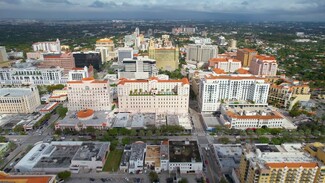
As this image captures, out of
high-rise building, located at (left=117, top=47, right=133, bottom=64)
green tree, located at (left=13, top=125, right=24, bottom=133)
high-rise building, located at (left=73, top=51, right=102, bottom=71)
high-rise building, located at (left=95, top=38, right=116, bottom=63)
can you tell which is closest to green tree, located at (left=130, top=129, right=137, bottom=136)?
green tree, located at (left=13, top=125, right=24, bottom=133)

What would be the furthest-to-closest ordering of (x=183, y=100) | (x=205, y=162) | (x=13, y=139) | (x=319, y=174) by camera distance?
(x=183, y=100), (x=13, y=139), (x=205, y=162), (x=319, y=174)

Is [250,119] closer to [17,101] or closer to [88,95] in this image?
[88,95]

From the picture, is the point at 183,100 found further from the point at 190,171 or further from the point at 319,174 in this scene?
the point at 319,174

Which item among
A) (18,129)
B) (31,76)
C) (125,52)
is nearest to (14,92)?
(18,129)

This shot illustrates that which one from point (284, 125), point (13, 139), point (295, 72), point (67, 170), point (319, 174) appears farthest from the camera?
point (295, 72)

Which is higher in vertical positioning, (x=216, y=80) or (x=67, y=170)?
(x=216, y=80)

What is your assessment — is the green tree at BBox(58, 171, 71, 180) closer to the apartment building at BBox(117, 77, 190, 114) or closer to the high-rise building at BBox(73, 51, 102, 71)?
the apartment building at BBox(117, 77, 190, 114)

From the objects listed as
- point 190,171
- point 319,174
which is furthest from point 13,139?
point 319,174
